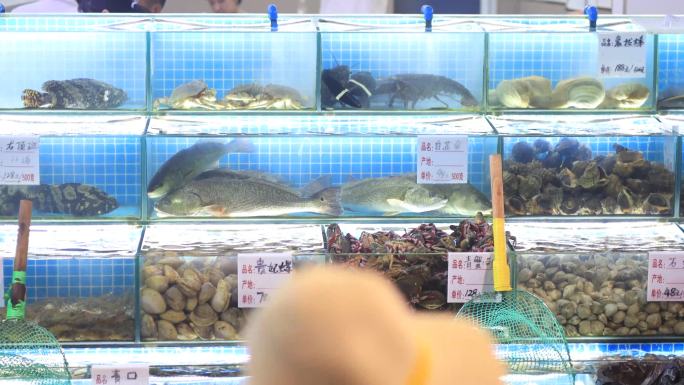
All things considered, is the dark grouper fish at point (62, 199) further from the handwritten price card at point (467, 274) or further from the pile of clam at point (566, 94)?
the pile of clam at point (566, 94)

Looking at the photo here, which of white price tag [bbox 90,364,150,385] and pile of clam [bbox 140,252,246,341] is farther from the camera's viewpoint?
pile of clam [bbox 140,252,246,341]

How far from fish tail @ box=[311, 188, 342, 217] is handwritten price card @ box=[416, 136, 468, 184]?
258mm

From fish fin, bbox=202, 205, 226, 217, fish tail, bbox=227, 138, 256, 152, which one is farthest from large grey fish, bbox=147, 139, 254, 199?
fish fin, bbox=202, 205, 226, 217

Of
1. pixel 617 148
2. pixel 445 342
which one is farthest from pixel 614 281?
pixel 445 342

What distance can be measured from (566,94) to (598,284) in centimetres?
62

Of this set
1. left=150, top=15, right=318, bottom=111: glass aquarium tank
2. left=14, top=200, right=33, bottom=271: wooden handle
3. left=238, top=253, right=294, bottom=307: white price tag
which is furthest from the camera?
left=150, top=15, right=318, bottom=111: glass aquarium tank

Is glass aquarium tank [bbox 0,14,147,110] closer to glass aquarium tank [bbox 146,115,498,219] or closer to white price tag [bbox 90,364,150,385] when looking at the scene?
glass aquarium tank [bbox 146,115,498,219]

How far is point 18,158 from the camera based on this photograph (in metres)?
3.06

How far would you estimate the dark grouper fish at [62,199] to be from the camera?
313 cm

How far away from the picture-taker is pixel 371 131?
10.5 ft

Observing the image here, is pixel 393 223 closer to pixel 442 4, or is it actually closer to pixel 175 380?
pixel 175 380

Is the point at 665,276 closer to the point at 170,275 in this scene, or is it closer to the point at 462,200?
the point at 462,200

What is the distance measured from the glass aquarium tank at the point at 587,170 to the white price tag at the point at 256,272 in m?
0.74

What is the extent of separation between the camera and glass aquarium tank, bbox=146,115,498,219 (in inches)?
124
